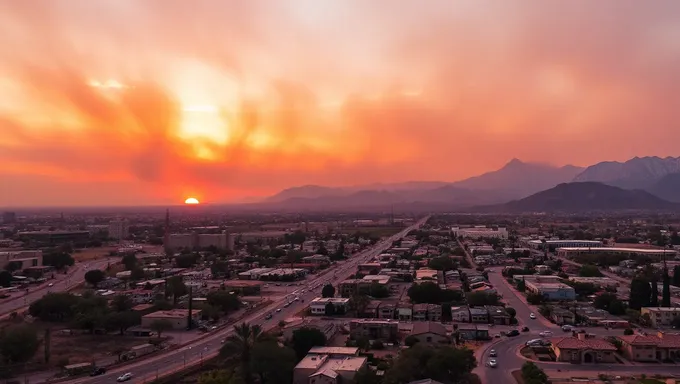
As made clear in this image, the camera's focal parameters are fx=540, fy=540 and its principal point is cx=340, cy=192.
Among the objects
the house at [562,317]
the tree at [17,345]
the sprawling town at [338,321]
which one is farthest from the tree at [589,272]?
the tree at [17,345]

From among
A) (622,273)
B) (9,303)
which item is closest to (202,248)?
(9,303)

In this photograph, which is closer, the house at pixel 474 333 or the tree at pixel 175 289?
the house at pixel 474 333

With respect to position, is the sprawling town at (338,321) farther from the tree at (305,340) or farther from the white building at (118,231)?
the white building at (118,231)

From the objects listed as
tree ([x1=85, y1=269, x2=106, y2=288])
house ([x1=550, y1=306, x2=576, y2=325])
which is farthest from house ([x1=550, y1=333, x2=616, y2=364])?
tree ([x1=85, y1=269, x2=106, y2=288])

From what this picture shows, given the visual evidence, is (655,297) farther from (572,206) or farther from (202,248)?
(572,206)


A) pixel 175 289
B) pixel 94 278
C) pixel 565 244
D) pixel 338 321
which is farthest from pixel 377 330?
pixel 565 244

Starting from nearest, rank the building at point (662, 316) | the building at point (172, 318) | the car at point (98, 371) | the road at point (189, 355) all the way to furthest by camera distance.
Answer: the road at point (189, 355), the car at point (98, 371), the building at point (172, 318), the building at point (662, 316)

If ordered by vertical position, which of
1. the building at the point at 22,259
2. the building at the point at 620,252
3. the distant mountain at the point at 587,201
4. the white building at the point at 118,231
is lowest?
the building at the point at 620,252
